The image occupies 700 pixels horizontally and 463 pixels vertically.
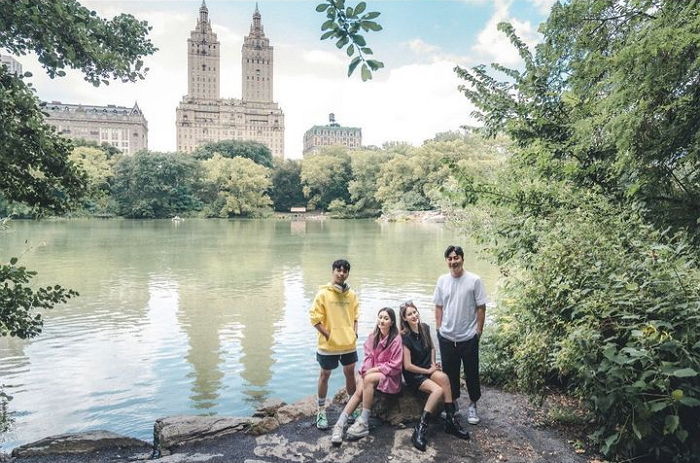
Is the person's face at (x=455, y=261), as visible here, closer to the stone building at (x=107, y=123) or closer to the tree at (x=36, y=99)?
the tree at (x=36, y=99)

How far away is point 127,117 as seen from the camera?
120 meters

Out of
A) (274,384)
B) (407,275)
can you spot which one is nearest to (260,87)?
(407,275)

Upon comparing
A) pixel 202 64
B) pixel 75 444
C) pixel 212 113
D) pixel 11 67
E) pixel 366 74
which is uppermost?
pixel 202 64

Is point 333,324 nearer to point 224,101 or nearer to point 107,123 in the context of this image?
point 107,123

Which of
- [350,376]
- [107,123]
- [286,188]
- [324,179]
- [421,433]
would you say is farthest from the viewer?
[107,123]

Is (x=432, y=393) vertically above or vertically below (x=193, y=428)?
above

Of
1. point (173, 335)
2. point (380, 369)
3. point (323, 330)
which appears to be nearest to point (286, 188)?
point (173, 335)

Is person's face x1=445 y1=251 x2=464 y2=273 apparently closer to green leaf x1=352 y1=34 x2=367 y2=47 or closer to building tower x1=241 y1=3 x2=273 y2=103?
green leaf x1=352 y1=34 x2=367 y2=47

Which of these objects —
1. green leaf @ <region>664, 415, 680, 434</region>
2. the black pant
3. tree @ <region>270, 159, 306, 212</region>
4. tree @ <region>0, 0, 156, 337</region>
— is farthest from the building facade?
tree @ <region>270, 159, 306, 212</region>

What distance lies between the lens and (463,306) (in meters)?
4.43

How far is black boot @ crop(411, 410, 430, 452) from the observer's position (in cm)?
405

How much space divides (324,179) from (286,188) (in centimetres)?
558

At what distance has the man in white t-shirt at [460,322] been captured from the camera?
4.42m

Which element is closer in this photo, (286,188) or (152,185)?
(152,185)
